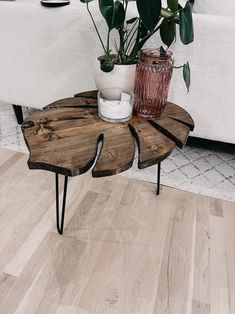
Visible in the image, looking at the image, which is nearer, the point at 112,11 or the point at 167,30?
the point at 112,11

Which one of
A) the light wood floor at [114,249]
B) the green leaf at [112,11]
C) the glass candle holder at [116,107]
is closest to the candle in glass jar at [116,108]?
the glass candle holder at [116,107]

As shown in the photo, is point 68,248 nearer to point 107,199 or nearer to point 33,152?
point 107,199

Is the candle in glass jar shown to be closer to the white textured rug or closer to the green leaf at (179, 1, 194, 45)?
the green leaf at (179, 1, 194, 45)

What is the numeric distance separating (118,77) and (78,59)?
57cm

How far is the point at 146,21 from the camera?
0.84 metres

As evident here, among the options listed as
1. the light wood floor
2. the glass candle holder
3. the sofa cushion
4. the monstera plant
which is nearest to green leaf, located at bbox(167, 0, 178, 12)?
the monstera plant

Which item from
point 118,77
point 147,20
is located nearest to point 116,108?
point 118,77

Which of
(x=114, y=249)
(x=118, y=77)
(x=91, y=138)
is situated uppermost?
(x=118, y=77)

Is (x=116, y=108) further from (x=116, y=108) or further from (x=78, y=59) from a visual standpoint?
(x=78, y=59)

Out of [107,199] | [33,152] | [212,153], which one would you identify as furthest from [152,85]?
[212,153]

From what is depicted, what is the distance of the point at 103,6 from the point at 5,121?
4.42 ft

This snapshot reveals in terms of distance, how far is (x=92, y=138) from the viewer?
92 cm

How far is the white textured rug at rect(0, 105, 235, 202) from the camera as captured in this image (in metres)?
1.46

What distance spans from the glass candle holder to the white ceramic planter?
0.03 m
